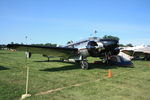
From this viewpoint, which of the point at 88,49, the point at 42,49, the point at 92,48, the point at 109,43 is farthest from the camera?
the point at 88,49

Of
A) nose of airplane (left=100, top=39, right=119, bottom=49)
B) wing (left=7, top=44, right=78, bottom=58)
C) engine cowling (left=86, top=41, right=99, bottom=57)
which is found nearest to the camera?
wing (left=7, top=44, right=78, bottom=58)

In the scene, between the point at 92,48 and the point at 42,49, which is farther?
the point at 92,48

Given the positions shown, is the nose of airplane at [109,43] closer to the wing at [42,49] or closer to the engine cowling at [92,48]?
the engine cowling at [92,48]

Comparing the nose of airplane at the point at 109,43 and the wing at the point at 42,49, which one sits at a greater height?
the nose of airplane at the point at 109,43

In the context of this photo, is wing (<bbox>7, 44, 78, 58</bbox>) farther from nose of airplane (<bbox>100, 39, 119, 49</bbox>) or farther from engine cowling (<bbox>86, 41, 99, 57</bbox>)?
nose of airplane (<bbox>100, 39, 119, 49</bbox>)

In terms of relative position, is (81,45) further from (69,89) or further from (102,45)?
(69,89)

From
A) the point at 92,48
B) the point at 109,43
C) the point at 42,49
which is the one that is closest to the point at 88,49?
the point at 92,48

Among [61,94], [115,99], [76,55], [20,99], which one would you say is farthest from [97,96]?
[76,55]

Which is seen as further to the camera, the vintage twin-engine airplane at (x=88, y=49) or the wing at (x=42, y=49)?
the vintage twin-engine airplane at (x=88, y=49)

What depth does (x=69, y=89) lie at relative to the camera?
20.3 ft

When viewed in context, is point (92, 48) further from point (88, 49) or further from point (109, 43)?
point (109, 43)

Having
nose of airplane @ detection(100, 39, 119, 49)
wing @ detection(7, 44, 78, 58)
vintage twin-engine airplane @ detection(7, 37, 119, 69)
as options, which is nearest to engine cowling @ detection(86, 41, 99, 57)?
vintage twin-engine airplane @ detection(7, 37, 119, 69)

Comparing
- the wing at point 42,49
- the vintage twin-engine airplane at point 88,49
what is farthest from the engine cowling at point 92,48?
the wing at point 42,49

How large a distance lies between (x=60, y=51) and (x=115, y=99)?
8.55m
